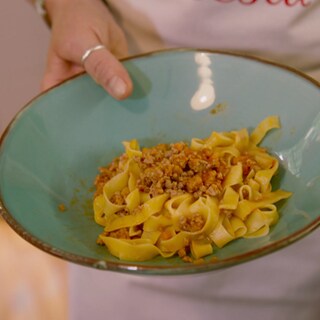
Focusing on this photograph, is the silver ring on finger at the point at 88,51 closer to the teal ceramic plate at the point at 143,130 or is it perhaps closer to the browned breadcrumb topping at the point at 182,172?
the teal ceramic plate at the point at 143,130

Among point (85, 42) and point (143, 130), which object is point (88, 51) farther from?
point (143, 130)

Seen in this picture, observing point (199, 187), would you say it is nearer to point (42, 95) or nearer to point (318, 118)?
point (318, 118)

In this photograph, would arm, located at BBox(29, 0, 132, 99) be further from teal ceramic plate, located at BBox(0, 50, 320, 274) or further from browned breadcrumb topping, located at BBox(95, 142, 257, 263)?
browned breadcrumb topping, located at BBox(95, 142, 257, 263)

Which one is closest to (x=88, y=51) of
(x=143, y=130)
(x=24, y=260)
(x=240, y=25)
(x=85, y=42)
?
(x=85, y=42)

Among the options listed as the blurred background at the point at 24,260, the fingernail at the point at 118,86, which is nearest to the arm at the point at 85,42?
the fingernail at the point at 118,86

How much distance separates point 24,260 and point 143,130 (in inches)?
29.6

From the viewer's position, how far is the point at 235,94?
3.37 ft

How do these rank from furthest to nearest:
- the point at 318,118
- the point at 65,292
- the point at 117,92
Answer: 1. the point at 65,292
2. the point at 117,92
3. the point at 318,118

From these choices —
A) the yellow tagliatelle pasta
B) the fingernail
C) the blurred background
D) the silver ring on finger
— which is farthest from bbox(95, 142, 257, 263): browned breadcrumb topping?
the blurred background

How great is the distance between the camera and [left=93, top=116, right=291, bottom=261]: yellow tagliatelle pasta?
33.1 inches

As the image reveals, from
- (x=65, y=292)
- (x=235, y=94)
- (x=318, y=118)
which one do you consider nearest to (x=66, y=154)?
(x=235, y=94)

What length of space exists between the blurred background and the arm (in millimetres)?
616

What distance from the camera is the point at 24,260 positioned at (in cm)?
161

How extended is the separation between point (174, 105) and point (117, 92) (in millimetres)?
124
